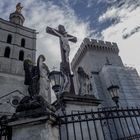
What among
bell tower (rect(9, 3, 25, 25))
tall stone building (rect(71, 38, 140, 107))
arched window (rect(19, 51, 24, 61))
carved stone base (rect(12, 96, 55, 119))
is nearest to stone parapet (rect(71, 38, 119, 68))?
tall stone building (rect(71, 38, 140, 107))

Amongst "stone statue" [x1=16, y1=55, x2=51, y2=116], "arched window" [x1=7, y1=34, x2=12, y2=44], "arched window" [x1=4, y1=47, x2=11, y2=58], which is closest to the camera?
"stone statue" [x1=16, y1=55, x2=51, y2=116]

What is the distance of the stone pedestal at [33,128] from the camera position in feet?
11.6

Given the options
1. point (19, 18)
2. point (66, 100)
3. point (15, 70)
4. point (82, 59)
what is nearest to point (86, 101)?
point (66, 100)

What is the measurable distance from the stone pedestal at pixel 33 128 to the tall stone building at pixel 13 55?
21.9m

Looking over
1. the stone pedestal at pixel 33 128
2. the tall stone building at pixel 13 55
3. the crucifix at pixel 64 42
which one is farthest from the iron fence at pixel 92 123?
the tall stone building at pixel 13 55

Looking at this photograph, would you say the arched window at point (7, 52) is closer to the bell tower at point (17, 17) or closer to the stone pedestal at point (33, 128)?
the bell tower at point (17, 17)

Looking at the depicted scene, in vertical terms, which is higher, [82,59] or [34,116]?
[82,59]

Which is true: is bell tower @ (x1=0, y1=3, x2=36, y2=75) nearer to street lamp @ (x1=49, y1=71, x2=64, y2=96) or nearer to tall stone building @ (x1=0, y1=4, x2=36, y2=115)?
tall stone building @ (x1=0, y1=4, x2=36, y2=115)

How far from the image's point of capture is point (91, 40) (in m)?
36.5

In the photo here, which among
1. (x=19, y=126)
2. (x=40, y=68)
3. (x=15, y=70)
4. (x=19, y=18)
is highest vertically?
(x=19, y=18)

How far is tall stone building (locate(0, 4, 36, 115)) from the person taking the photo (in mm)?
25900

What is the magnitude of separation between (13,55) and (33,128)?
98.3 ft

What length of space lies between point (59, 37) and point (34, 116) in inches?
289

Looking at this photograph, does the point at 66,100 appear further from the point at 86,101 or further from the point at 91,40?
the point at 91,40
